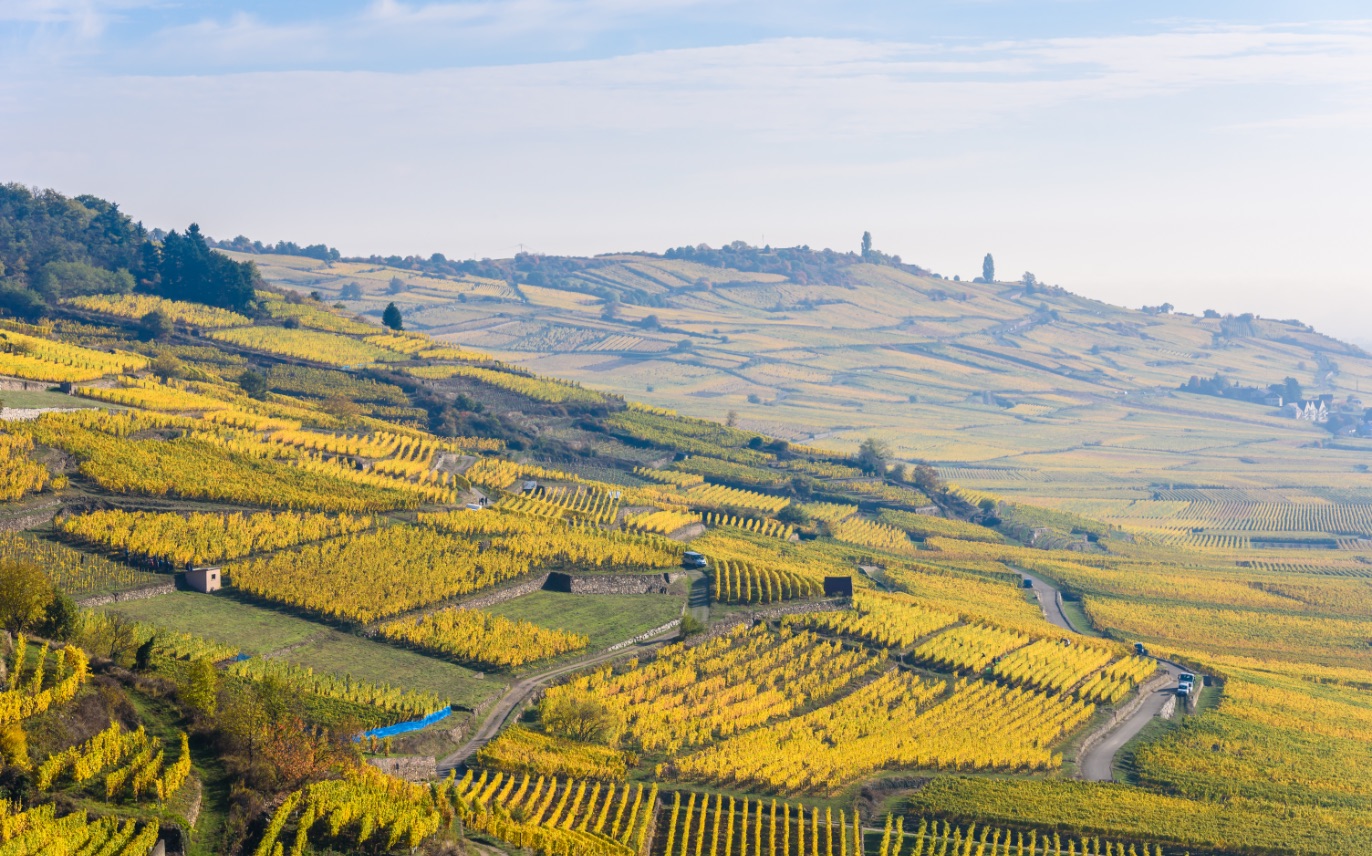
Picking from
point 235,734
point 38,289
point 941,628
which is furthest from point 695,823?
point 38,289

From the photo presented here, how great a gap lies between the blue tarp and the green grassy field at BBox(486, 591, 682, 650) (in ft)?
42.9

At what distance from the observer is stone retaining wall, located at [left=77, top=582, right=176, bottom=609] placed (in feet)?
186

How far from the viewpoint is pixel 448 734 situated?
4841 centimetres

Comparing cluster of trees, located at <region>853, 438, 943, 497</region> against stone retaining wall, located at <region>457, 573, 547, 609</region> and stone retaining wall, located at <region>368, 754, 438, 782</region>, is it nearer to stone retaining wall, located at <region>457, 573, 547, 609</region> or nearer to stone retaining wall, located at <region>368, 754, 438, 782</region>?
stone retaining wall, located at <region>457, 573, 547, 609</region>

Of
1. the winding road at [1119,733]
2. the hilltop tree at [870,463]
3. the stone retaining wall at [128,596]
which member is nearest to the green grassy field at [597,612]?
the stone retaining wall at [128,596]

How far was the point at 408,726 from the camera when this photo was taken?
47.8 metres

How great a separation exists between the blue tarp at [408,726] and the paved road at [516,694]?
4.35 feet

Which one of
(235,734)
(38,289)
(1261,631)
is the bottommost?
(1261,631)

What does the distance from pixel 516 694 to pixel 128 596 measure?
55.9ft

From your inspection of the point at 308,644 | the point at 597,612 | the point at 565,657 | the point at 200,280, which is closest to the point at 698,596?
the point at 597,612

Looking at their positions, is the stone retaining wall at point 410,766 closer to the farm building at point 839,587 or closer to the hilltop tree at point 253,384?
the farm building at point 839,587

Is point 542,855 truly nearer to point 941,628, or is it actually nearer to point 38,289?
point 941,628

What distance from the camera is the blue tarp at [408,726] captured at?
46478 millimetres

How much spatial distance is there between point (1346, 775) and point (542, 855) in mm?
39954
